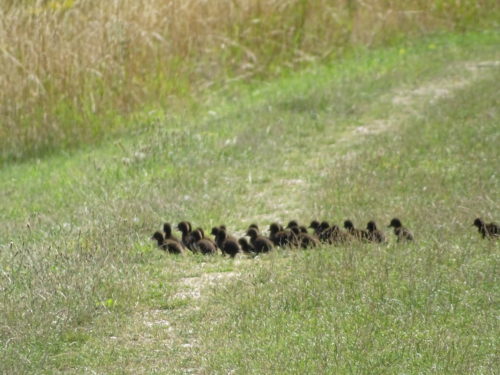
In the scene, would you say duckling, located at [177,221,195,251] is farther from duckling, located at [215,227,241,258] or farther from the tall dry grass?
the tall dry grass

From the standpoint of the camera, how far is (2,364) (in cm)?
646

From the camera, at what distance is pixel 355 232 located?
8875mm

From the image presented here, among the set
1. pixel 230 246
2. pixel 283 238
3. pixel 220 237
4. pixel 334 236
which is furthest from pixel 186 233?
pixel 334 236

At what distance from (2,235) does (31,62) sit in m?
4.54

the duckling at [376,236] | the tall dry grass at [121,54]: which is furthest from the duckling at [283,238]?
the tall dry grass at [121,54]

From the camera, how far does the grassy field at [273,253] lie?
6695 millimetres

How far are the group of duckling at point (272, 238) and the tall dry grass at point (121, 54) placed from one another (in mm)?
4987

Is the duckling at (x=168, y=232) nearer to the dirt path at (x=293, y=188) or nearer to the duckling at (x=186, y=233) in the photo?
the duckling at (x=186, y=233)

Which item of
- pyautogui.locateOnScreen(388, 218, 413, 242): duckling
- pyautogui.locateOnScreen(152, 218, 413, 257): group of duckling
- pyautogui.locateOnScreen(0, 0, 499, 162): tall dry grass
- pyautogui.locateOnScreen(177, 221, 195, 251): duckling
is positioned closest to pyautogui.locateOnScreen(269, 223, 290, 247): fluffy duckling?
pyautogui.locateOnScreen(152, 218, 413, 257): group of duckling

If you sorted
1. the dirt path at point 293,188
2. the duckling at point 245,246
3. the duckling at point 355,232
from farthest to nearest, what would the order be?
the duckling at point 245,246
the duckling at point 355,232
the dirt path at point 293,188

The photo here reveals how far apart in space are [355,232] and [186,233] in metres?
1.59

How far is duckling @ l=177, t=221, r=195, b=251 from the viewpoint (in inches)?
363

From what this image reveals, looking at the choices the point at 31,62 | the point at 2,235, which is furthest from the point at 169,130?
the point at 2,235

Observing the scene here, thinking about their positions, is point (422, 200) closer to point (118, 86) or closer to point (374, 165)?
point (374, 165)
